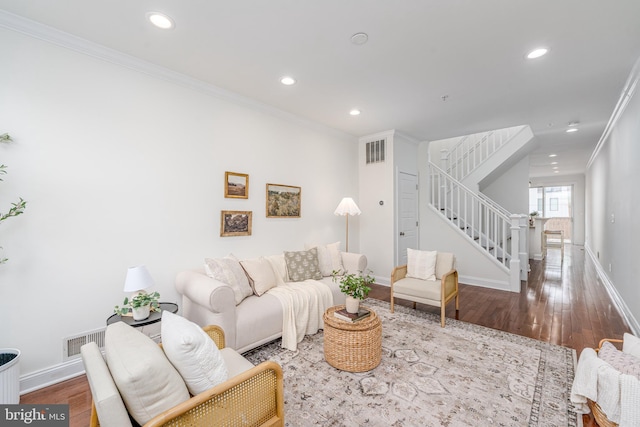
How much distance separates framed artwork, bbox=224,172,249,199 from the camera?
342 cm

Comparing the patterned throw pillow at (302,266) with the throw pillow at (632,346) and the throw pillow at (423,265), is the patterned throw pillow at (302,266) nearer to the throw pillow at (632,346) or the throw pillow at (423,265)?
the throw pillow at (423,265)

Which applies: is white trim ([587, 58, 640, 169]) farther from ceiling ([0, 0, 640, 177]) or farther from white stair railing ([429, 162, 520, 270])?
white stair railing ([429, 162, 520, 270])

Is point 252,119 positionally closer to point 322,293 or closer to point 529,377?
point 322,293

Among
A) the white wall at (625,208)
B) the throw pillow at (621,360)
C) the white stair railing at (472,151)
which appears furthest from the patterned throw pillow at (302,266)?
the white stair railing at (472,151)

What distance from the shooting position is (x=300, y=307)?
3.00 meters

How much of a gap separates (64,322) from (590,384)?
3916 millimetres

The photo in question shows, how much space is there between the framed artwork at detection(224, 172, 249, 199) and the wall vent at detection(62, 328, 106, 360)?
1818 mm

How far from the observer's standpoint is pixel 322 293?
327 centimetres

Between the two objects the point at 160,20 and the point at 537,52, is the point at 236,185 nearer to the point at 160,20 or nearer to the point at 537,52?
the point at 160,20

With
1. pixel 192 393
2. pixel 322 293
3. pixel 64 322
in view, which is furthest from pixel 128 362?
pixel 322 293

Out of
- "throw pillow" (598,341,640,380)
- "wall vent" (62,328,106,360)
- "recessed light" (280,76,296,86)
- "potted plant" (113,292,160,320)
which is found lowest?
"wall vent" (62,328,106,360)

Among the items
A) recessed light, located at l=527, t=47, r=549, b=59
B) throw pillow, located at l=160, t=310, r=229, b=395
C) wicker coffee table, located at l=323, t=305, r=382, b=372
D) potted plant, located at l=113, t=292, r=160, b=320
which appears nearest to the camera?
throw pillow, located at l=160, t=310, r=229, b=395

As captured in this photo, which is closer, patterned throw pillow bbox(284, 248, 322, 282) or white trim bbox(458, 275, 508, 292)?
patterned throw pillow bbox(284, 248, 322, 282)

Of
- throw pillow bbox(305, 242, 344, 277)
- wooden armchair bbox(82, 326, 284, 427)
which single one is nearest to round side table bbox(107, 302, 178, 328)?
wooden armchair bbox(82, 326, 284, 427)
